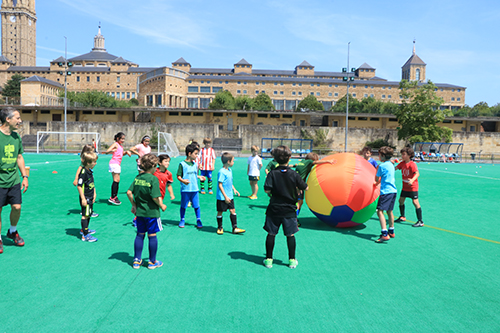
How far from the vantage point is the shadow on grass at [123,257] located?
201 inches

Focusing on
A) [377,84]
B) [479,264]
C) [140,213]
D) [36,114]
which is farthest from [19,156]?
[377,84]

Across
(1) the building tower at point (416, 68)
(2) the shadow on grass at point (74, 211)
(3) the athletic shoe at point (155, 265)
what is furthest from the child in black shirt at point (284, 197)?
(1) the building tower at point (416, 68)

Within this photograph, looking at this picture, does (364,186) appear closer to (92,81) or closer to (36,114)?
(36,114)

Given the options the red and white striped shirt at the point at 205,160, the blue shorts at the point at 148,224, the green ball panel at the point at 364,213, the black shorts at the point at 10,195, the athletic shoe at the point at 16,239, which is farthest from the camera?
the red and white striped shirt at the point at 205,160

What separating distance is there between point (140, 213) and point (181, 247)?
1.34m

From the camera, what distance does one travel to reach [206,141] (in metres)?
10.9

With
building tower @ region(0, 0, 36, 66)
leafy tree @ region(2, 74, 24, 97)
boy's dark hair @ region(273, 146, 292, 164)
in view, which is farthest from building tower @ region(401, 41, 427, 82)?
boy's dark hair @ region(273, 146, 292, 164)

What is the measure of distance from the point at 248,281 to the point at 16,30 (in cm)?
15726

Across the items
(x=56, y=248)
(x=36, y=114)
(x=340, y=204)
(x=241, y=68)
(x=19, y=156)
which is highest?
(x=241, y=68)

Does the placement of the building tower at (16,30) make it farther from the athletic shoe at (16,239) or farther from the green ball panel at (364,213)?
the green ball panel at (364,213)

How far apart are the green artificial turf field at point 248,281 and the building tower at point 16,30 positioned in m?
150

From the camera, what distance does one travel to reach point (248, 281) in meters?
4.46

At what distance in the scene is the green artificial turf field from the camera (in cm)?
349

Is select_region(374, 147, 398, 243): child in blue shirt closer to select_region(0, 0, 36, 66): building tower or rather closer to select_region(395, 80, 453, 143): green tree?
select_region(395, 80, 453, 143): green tree
